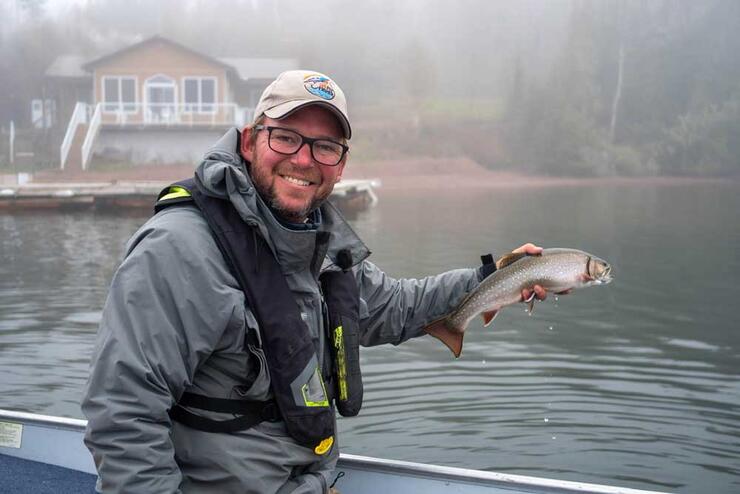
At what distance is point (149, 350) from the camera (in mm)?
2164

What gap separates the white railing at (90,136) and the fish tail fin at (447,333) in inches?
1379

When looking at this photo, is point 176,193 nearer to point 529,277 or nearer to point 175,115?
point 529,277

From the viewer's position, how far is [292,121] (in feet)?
A: 8.30

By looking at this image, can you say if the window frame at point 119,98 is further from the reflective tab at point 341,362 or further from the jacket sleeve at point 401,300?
the reflective tab at point 341,362

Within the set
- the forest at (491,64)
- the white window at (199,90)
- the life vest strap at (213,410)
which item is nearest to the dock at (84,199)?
the white window at (199,90)

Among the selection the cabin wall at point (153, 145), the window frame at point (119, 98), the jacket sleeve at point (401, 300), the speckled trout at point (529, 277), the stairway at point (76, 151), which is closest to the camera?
the jacket sleeve at point (401, 300)

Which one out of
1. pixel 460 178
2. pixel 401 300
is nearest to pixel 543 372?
pixel 401 300

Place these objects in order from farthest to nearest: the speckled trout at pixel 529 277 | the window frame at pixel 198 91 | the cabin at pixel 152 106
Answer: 1. the window frame at pixel 198 91
2. the cabin at pixel 152 106
3. the speckled trout at pixel 529 277

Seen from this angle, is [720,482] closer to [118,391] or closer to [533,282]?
[533,282]

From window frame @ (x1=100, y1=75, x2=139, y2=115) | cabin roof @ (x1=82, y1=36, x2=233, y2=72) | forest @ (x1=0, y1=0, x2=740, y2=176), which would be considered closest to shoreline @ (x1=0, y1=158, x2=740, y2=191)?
forest @ (x1=0, y1=0, x2=740, y2=176)

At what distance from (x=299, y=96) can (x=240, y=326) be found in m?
0.67

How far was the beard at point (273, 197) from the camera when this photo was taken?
253cm

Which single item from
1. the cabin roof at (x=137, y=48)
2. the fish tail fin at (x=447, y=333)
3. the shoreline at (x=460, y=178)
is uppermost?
the fish tail fin at (x=447, y=333)

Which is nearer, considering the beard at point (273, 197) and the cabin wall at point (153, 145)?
the beard at point (273, 197)
